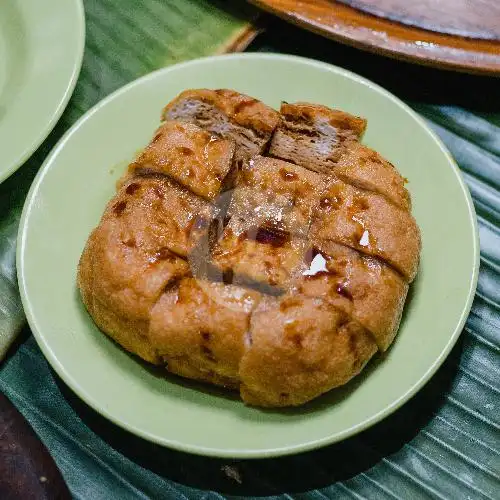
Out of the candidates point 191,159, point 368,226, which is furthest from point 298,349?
point 191,159

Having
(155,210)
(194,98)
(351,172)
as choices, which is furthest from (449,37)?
(155,210)

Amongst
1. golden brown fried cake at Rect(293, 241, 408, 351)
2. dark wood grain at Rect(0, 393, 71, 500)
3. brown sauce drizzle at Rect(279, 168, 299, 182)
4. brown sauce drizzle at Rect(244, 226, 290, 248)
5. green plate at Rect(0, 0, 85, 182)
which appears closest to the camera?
dark wood grain at Rect(0, 393, 71, 500)

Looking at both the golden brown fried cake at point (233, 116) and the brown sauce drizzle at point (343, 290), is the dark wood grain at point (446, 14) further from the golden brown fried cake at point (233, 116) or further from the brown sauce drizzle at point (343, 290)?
the brown sauce drizzle at point (343, 290)

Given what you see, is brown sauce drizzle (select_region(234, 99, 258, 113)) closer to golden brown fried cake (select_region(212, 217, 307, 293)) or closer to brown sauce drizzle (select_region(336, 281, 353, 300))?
golden brown fried cake (select_region(212, 217, 307, 293))

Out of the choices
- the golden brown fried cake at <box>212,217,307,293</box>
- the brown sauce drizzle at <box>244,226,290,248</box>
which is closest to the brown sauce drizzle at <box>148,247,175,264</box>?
the golden brown fried cake at <box>212,217,307,293</box>

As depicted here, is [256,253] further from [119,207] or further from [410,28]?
[410,28]
